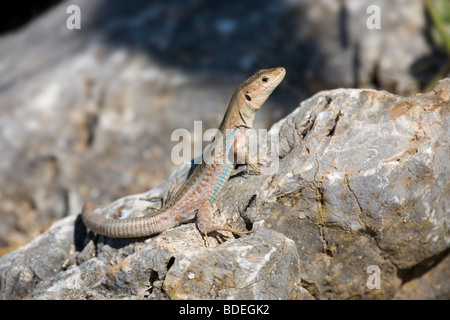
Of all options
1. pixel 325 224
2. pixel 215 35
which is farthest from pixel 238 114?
pixel 215 35

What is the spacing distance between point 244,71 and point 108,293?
6166 mm

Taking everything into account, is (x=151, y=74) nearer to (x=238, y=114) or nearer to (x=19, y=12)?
A: (x=238, y=114)

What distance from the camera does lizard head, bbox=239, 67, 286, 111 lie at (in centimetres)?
504

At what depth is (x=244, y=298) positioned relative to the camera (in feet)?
12.6

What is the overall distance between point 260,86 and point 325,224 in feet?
5.63

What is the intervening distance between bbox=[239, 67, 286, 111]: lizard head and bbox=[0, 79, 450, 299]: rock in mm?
582

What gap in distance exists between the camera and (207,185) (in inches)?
190

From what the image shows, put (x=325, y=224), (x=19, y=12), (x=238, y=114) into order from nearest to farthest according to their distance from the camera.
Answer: (x=325, y=224), (x=238, y=114), (x=19, y=12)

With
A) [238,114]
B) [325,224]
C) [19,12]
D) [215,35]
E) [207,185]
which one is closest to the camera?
[325,224]

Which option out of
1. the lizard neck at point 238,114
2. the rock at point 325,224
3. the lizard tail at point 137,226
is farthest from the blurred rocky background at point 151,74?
the rock at point 325,224

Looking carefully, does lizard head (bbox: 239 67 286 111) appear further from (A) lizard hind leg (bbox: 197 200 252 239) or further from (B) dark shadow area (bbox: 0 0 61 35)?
(B) dark shadow area (bbox: 0 0 61 35)

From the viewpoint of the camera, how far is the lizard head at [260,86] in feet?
16.5

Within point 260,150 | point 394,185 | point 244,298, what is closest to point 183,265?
point 244,298
